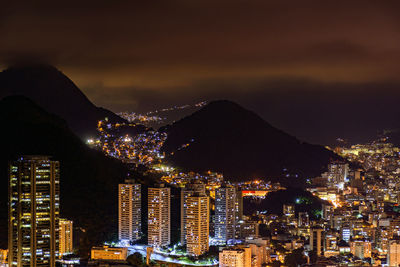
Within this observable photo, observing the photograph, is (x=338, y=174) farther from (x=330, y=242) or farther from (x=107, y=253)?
(x=107, y=253)

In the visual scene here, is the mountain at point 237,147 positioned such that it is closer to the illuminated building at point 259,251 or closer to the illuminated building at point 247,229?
the illuminated building at point 247,229

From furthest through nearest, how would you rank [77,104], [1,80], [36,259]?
[77,104] → [1,80] → [36,259]

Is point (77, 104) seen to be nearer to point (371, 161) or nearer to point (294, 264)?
point (294, 264)

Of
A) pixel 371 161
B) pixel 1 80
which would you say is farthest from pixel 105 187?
pixel 371 161

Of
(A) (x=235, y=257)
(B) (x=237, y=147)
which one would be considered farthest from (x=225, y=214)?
(B) (x=237, y=147)

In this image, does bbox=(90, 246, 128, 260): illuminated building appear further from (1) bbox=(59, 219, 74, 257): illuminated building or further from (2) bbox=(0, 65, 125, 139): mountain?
(2) bbox=(0, 65, 125, 139): mountain
